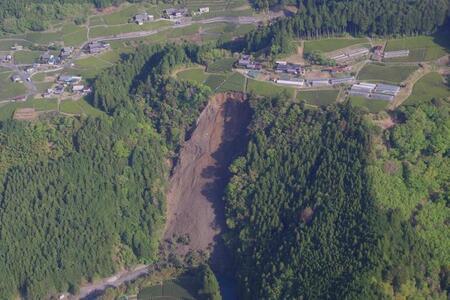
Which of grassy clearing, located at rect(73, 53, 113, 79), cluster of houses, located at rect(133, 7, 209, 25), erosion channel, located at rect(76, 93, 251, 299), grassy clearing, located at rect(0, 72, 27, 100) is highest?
cluster of houses, located at rect(133, 7, 209, 25)

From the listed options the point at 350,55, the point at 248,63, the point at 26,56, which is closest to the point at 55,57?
the point at 26,56

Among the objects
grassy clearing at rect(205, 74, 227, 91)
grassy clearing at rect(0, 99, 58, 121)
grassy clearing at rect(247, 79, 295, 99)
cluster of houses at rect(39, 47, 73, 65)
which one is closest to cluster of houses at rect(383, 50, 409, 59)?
grassy clearing at rect(247, 79, 295, 99)

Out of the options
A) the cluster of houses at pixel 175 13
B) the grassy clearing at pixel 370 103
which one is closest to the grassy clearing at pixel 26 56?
the cluster of houses at pixel 175 13

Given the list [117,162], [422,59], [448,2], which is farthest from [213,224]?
[448,2]

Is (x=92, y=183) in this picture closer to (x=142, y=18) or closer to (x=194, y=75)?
(x=194, y=75)

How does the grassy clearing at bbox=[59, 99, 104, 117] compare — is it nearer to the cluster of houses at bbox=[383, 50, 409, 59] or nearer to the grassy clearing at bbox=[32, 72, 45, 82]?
the grassy clearing at bbox=[32, 72, 45, 82]

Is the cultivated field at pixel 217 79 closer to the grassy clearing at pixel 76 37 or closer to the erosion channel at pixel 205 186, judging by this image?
the erosion channel at pixel 205 186
